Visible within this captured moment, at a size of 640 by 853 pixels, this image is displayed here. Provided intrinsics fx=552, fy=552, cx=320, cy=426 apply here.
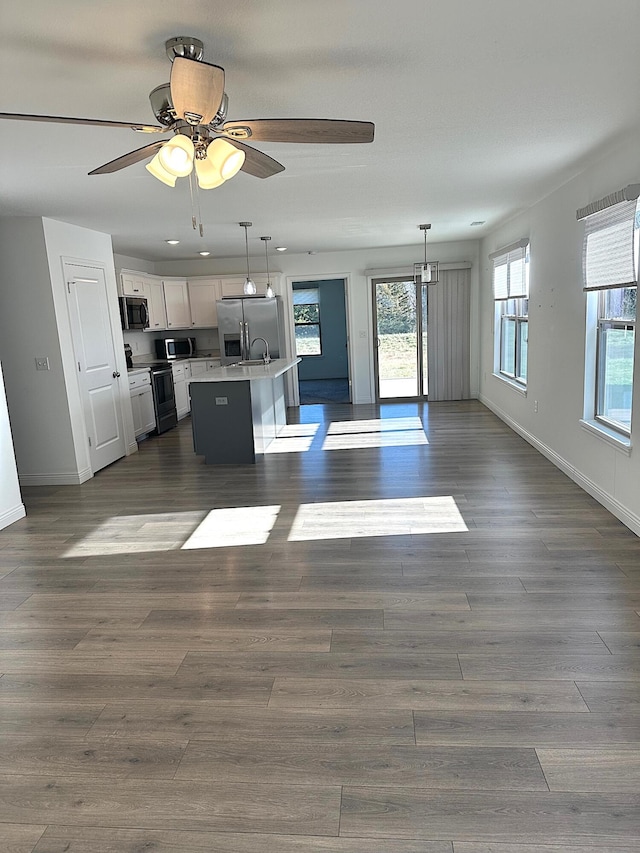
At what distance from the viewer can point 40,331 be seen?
5.09 meters

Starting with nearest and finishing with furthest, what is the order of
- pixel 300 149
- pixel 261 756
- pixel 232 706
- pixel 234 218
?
pixel 261 756
pixel 232 706
pixel 300 149
pixel 234 218

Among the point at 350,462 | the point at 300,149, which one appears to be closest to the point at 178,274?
the point at 350,462

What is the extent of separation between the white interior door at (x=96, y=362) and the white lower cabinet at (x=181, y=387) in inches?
78.1

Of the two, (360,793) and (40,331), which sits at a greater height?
(40,331)

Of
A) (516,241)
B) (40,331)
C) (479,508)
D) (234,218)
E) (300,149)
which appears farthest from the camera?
(516,241)

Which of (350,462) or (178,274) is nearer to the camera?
(350,462)

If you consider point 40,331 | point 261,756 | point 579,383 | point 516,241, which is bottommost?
point 261,756

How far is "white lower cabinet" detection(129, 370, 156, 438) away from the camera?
6723 millimetres

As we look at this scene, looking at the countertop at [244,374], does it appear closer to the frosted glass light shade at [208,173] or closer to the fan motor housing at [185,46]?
the frosted glass light shade at [208,173]

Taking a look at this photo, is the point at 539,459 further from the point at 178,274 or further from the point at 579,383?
the point at 178,274

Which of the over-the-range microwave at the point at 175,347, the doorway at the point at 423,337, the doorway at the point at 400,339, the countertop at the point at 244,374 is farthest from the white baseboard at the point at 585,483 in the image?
the over-the-range microwave at the point at 175,347

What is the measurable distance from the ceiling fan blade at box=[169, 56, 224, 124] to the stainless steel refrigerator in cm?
644

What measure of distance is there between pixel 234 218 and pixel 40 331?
7.01 feet

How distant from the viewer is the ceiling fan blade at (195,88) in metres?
1.74
